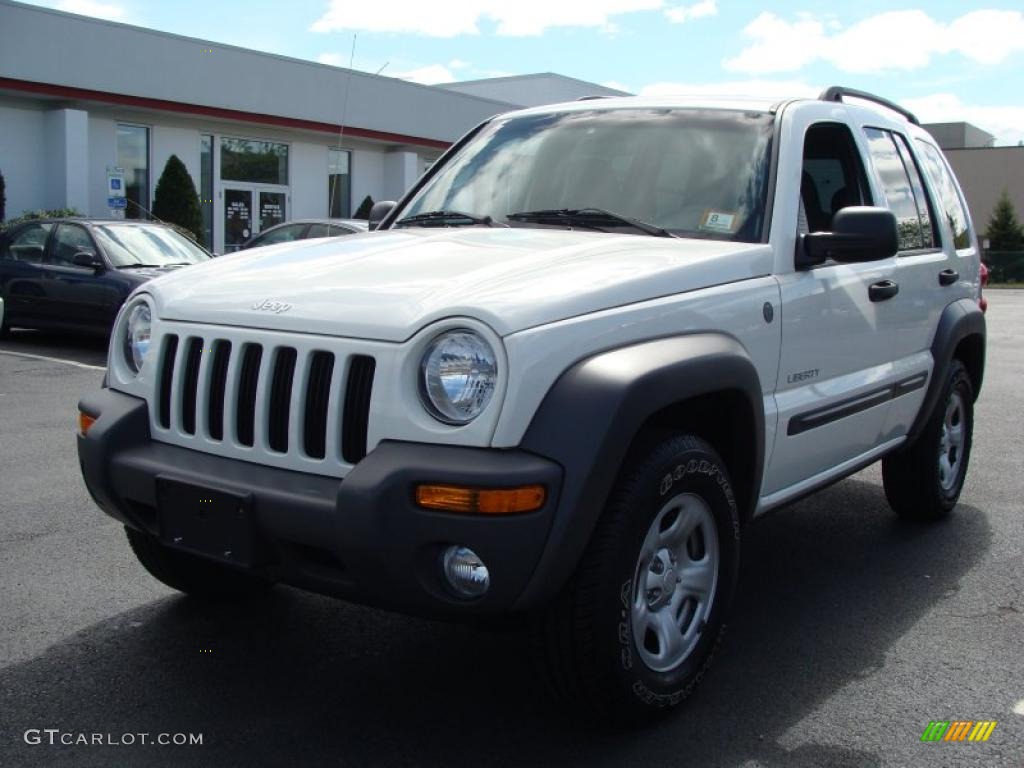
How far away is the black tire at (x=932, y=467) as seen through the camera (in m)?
5.41

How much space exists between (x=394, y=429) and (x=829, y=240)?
1843mm

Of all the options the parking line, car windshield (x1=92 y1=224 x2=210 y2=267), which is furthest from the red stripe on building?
the parking line

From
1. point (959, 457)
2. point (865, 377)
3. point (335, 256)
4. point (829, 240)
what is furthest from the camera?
point (959, 457)

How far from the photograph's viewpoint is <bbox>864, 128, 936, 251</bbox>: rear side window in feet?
16.2

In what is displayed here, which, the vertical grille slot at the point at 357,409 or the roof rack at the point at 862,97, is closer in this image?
the vertical grille slot at the point at 357,409

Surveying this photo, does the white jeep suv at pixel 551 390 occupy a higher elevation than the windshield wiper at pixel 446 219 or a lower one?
lower

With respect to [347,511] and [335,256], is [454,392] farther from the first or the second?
[335,256]

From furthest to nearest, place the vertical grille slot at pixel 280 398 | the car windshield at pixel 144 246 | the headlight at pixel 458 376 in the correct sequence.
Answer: the car windshield at pixel 144 246
the vertical grille slot at pixel 280 398
the headlight at pixel 458 376

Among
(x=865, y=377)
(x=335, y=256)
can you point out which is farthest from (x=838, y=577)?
(x=335, y=256)

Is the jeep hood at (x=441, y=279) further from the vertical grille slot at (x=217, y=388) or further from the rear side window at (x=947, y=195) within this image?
the rear side window at (x=947, y=195)

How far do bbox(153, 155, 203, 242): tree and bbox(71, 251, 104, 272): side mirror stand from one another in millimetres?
10818

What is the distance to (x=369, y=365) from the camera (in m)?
3.01

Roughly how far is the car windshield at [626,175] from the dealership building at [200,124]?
41.8 ft

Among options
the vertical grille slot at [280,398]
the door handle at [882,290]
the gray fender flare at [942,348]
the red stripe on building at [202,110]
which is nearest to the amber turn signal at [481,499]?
the vertical grille slot at [280,398]
